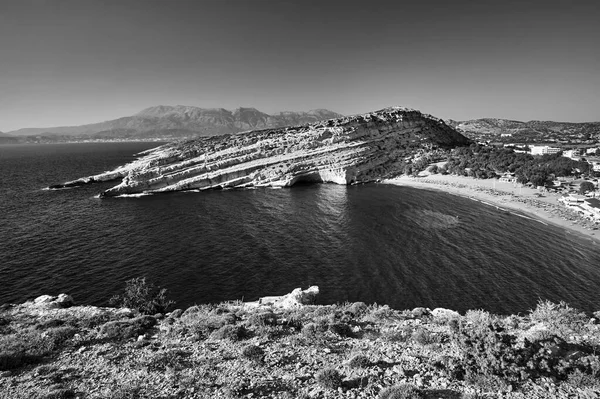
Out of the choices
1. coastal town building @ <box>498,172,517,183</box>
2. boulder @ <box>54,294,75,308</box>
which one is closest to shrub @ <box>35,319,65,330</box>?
boulder @ <box>54,294,75,308</box>

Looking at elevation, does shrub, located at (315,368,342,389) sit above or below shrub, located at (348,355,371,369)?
above

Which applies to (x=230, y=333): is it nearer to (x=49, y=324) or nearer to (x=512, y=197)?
(x=49, y=324)

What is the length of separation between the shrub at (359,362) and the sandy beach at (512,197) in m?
55.0

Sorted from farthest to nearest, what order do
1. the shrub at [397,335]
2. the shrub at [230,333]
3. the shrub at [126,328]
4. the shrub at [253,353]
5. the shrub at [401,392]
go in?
the shrub at [126,328]
the shrub at [230,333]
the shrub at [397,335]
the shrub at [253,353]
the shrub at [401,392]

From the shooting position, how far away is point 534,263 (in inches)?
1626

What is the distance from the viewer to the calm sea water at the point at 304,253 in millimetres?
34688

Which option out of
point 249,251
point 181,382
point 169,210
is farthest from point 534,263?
point 169,210

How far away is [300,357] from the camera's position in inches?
649

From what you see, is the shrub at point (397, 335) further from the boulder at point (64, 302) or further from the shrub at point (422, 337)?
the boulder at point (64, 302)

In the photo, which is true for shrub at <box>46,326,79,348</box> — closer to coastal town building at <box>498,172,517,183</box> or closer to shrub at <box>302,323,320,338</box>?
shrub at <box>302,323,320,338</box>

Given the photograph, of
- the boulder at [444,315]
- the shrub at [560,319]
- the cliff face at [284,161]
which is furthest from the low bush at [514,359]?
the cliff face at [284,161]

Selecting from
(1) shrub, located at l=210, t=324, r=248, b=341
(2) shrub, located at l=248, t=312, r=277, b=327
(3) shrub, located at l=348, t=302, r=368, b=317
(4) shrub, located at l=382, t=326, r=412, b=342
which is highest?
(1) shrub, located at l=210, t=324, r=248, b=341

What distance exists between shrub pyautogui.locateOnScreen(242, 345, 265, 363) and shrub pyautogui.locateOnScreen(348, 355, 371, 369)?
5.13m

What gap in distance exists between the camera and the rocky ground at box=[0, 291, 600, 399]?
13.9 meters
